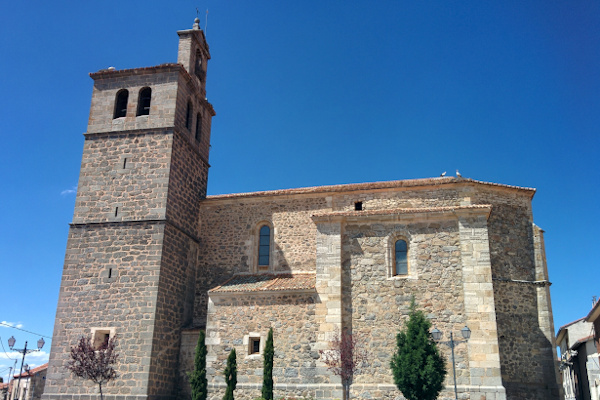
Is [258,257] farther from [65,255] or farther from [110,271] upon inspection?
[65,255]

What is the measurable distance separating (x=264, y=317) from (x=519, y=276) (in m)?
9.12

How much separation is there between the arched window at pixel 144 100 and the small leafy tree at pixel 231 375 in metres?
10.1

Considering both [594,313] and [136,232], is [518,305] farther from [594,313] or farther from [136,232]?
[136,232]

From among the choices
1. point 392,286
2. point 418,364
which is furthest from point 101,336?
point 418,364

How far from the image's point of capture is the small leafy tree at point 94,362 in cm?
1592

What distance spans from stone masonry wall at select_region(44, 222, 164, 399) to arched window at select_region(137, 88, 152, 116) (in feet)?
15.7

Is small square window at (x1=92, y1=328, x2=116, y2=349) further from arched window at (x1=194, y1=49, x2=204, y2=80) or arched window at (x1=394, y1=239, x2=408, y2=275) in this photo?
arched window at (x1=194, y1=49, x2=204, y2=80)

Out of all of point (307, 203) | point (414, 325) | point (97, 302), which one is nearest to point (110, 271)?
point (97, 302)

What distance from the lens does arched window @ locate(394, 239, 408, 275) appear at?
1571 cm

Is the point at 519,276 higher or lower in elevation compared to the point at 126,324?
higher

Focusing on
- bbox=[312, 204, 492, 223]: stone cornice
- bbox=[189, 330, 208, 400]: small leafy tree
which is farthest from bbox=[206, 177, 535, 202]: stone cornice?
bbox=[189, 330, 208, 400]: small leafy tree

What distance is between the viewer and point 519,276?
18.0 m

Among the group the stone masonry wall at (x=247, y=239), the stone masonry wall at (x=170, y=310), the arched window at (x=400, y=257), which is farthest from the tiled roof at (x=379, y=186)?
the arched window at (x=400, y=257)

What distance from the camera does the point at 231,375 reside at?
604 inches
